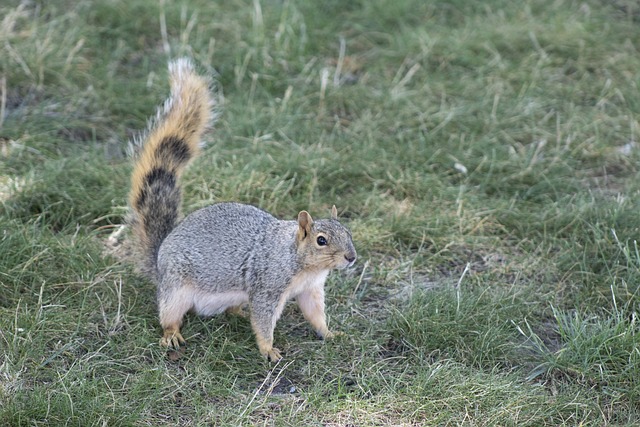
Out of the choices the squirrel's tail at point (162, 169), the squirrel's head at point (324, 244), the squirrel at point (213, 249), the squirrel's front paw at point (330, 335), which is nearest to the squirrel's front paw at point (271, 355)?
the squirrel at point (213, 249)

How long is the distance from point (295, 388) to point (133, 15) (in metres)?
3.22

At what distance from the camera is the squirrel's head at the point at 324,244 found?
3.42 metres

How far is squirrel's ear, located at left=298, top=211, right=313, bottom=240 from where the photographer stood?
11.3ft

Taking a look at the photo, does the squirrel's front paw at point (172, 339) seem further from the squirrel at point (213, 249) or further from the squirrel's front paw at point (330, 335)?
the squirrel's front paw at point (330, 335)

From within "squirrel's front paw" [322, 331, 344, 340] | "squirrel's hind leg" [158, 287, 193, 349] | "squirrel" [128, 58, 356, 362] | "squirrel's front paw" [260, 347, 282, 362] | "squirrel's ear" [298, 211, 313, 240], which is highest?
"squirrel's ear" [298, 211, 313, 240]

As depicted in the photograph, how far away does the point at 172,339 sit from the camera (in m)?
3.52

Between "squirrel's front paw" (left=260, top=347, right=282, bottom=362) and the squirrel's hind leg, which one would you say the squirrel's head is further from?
the squirrel's hind leg

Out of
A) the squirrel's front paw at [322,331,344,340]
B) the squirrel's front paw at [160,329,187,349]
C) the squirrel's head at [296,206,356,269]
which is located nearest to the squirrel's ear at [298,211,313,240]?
the squirrel's head at [296,206,356,269]

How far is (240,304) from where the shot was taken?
3711mm

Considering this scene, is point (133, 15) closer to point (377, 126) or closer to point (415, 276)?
point (377, 126)

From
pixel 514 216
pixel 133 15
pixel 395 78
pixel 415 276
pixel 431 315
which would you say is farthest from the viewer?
pixel 133 15

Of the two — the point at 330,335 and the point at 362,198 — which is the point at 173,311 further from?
the point at 362,198

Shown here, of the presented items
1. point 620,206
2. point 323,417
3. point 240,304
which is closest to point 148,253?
point 240,304

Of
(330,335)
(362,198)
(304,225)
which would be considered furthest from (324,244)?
(362,198)
